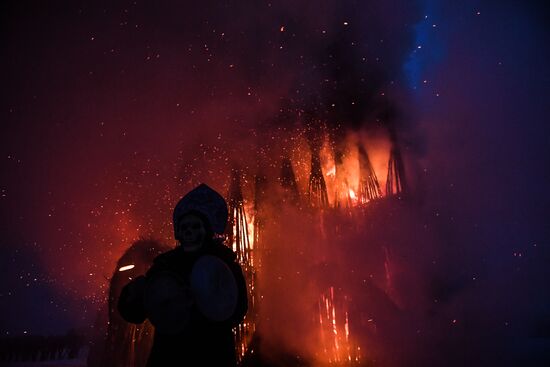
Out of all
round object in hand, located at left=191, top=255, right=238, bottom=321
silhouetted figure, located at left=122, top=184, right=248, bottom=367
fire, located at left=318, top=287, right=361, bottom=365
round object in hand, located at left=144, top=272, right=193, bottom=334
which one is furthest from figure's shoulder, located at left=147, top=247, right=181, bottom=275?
fire, located at left=318, top=287, right=361, bottom=365

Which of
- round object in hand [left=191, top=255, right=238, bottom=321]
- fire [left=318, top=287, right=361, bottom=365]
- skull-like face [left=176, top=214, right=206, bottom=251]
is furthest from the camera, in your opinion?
fire [left=318, top=287, right=361, bottom=365]

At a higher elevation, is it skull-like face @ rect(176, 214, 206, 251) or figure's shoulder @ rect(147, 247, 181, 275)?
skull-like face @ rect(176, 214, 206, 251)

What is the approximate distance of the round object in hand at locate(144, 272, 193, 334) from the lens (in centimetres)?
188

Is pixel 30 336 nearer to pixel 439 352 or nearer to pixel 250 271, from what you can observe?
pixel 250 271

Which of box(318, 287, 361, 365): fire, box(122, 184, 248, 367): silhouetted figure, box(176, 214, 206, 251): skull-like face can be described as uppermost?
box(176, 214, 206, 251): skull-like face

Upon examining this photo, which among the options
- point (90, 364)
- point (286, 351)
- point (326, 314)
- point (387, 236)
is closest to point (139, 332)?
point (90, 364)

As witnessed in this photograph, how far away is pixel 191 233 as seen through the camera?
2283 millimetres

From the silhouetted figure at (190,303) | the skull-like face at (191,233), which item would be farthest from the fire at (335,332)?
the skull-like face at (191,233)

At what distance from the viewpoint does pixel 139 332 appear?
1058 centimetres

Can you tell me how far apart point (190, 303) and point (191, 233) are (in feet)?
1.72

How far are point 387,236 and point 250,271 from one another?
4604 mm

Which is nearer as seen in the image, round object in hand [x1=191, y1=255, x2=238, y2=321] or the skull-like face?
round object in hand [x1=191, y1=255, x2=238, y2=321]

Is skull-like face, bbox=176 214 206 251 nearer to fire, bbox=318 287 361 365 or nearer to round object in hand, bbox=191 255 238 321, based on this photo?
round object in hand, bbox=191 255 238 321

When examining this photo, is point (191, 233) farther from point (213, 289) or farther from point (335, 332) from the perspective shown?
point (335, 332)
